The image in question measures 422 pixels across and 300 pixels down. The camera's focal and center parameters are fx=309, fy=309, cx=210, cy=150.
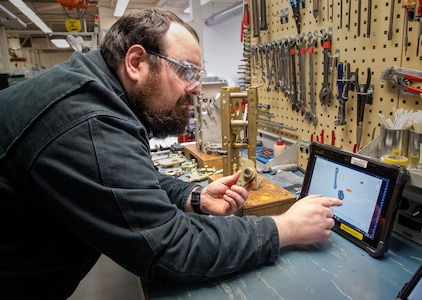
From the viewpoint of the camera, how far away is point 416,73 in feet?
3.35

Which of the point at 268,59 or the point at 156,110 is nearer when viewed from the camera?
the point at 156,110

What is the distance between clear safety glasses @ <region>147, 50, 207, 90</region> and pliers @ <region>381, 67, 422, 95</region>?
0.68m

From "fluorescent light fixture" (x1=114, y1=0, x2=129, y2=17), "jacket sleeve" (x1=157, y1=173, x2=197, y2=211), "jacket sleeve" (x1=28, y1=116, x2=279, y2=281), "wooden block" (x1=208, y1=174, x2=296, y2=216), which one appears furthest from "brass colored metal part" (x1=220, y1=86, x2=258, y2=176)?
"fluorescent light fixture" (x1=114, y1=0, x2=129, y2=17)

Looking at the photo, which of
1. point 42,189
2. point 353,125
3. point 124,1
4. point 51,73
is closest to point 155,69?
point 51,73

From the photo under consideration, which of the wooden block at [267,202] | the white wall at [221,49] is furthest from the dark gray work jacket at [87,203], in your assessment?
the white wall at [221,49]

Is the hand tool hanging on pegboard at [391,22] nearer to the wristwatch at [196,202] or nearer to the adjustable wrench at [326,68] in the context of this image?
the adjustable wrench at [326,68]

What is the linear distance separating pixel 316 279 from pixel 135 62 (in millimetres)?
792

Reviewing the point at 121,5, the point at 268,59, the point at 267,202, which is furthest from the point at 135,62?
the point at 121,5

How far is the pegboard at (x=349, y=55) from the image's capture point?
109 centimetres

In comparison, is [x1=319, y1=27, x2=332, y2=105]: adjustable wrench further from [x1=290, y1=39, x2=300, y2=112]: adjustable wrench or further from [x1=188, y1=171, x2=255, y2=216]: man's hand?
[x1=188, y1=171, x2=255, y2=216]: man's hand

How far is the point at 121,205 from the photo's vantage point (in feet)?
2.22

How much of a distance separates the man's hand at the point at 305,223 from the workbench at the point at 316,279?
0.22ft

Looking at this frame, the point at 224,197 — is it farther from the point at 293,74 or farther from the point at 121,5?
the point at 121,5

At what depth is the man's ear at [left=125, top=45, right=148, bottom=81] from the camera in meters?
0.92
